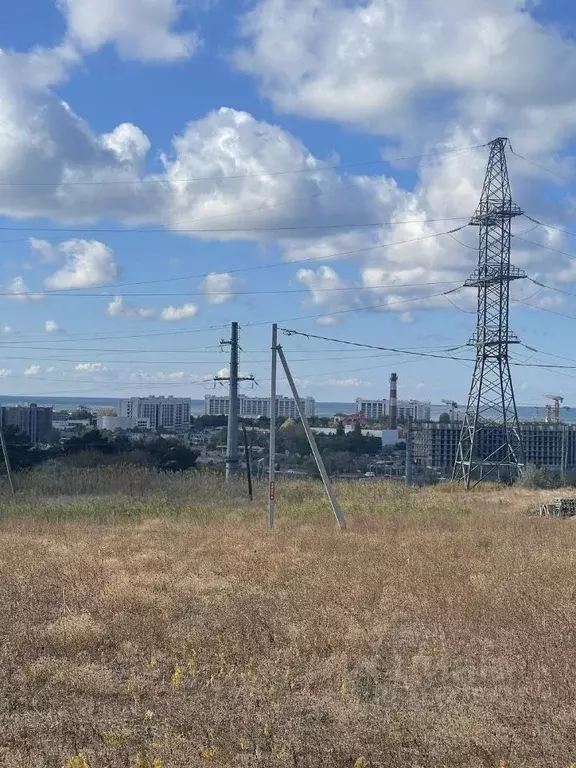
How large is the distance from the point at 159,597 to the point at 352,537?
6285 millimetres

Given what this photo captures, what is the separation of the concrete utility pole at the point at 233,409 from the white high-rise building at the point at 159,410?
129ft

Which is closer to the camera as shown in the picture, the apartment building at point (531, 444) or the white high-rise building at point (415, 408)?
the apartment building at point (531, 444)

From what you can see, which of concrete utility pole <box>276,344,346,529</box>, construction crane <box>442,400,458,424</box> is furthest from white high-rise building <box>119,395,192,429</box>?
concrete utility pole <box>276,344,346,529</box>

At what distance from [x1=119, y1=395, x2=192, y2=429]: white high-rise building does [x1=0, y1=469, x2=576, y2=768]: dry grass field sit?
203 feet

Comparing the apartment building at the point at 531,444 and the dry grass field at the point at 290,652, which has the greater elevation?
the apartment building at the point at 531,444

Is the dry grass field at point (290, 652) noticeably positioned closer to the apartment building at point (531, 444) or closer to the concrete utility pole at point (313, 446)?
the concrete utility pole at point (313, 446)

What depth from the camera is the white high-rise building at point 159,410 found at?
3096 inches

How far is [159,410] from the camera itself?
267 feet

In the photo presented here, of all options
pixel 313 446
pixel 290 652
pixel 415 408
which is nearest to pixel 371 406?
pixel 415 408

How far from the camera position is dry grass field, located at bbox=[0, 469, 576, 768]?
551 centimetres

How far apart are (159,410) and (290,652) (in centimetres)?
7480

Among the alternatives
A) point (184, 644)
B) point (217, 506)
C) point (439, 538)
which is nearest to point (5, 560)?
point (184, 644)

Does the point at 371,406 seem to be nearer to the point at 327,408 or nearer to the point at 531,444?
the point at 327,408

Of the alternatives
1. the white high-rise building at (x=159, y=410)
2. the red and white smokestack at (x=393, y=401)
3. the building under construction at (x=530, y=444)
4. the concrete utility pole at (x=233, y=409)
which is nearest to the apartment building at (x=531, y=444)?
the building under construction at (x=530, y=444)
